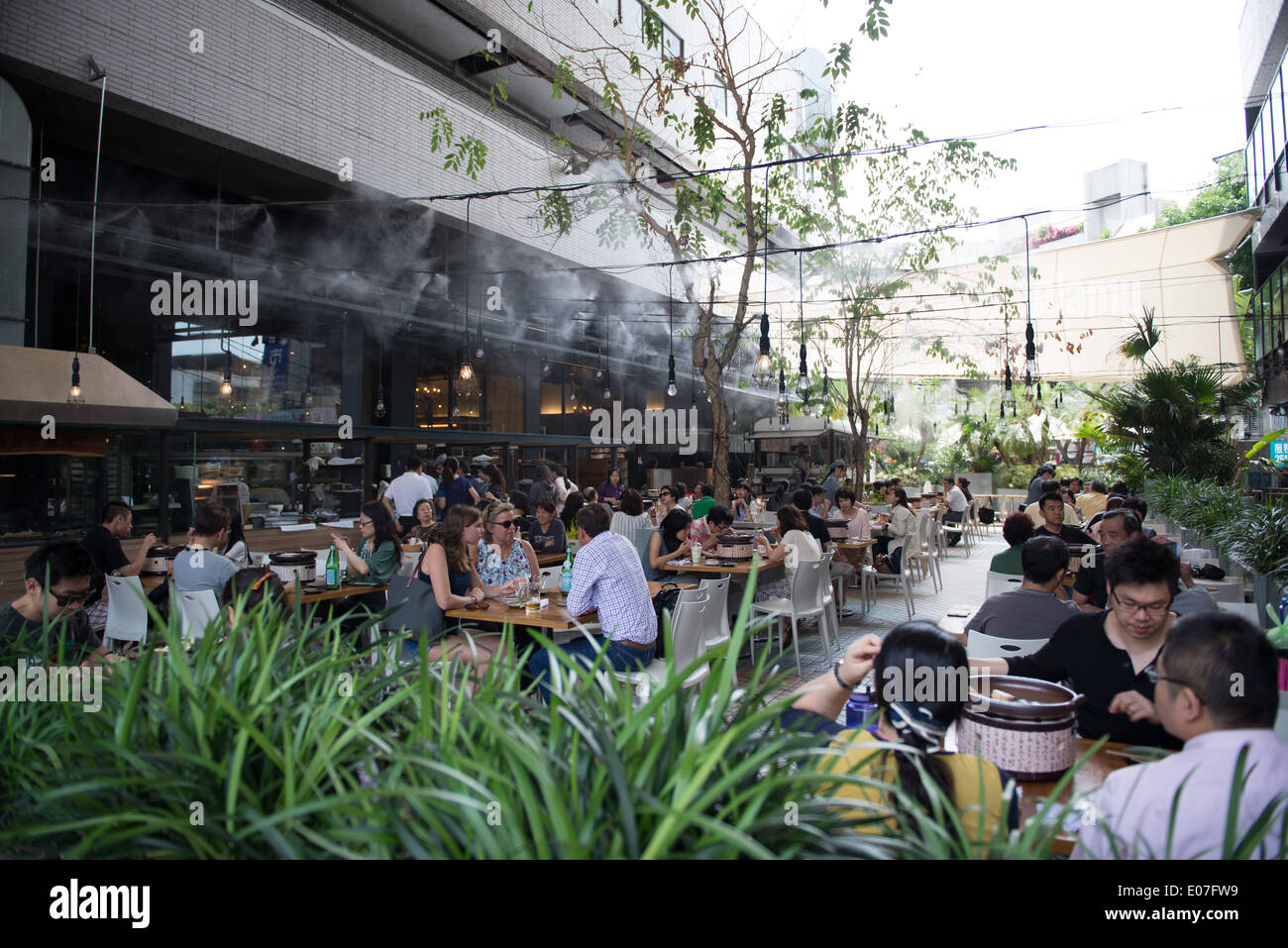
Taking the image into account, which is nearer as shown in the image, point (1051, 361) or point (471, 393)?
point (471, 393)

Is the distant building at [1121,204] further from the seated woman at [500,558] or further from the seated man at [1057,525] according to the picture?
the seated woman at [500,558]

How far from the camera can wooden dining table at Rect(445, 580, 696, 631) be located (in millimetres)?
4742

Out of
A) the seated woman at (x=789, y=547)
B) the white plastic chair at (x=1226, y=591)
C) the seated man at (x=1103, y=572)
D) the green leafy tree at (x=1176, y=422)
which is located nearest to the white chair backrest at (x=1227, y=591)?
the white plastic chair at (x=1226, y=591)

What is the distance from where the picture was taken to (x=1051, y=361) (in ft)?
68.5

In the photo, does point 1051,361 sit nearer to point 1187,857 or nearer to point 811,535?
point 811,535

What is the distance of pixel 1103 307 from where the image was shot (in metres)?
20.1

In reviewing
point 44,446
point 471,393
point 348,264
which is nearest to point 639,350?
point 471,393

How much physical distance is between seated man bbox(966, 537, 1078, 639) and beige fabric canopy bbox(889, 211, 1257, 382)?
517 inches

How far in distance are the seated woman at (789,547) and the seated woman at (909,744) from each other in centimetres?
518

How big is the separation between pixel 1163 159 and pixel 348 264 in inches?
489

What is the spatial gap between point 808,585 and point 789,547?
2.33 ft

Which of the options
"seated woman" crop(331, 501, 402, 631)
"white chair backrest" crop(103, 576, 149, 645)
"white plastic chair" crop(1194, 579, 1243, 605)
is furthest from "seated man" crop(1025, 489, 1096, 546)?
"white chair backrest" crop(103, 576, 149, 645)

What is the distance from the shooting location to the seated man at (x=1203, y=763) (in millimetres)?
1534

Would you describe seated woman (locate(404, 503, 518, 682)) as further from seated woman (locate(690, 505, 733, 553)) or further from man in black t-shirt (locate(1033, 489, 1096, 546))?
man in black t-shirt (locate(1033, 489, 1096, 546))
